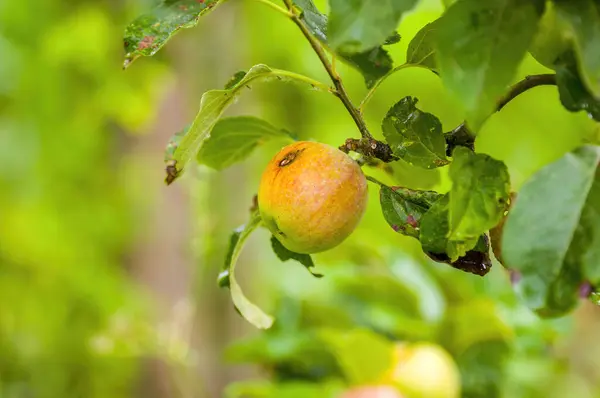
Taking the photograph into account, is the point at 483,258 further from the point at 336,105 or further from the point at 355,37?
the point at 336,105

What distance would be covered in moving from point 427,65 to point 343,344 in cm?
43

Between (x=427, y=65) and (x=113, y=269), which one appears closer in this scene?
(x=427, y=65)

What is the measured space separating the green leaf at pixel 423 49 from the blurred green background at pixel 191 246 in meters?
0.08

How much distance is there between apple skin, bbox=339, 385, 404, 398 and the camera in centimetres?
67

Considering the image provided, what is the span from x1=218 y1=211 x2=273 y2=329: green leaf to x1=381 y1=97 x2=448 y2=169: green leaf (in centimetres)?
8

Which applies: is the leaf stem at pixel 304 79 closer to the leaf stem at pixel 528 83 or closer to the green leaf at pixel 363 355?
the leaf stem at pixel 528 83

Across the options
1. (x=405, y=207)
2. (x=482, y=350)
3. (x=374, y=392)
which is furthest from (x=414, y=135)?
(x=482, y=350)

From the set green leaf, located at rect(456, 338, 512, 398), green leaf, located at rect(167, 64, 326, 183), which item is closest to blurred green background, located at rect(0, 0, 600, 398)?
green leaf, located at rect(456, 338, 512, 398)

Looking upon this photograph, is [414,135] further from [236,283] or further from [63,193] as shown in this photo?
[63,193]

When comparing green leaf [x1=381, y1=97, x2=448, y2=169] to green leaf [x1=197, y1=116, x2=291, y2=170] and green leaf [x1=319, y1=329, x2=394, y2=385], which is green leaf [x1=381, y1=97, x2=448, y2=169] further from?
green leaf [x1=319, y1=329, x2=394, y2=385]

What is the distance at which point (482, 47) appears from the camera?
0.22 meters

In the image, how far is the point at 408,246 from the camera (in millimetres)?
1055

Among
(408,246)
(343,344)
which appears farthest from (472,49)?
(408,246)

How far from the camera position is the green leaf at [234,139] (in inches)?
15.0
